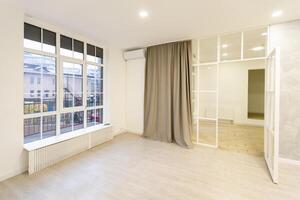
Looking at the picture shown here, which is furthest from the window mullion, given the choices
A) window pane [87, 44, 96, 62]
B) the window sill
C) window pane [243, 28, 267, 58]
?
window pane [243, 28, 267, 58]

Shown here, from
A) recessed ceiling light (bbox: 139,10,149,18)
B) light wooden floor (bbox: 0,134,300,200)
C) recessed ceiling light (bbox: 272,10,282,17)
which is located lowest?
light wooden floor (bbox: 0,134,300,200)

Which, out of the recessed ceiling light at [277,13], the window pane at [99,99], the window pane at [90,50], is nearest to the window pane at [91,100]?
the window pane at [99,99]

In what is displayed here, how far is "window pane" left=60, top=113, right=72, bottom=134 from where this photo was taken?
11.7 ft

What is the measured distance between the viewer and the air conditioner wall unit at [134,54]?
15.2ft

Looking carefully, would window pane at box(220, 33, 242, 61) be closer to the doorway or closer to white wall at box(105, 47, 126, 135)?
the doorway

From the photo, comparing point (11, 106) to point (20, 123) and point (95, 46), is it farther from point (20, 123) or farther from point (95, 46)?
point (95, 46)

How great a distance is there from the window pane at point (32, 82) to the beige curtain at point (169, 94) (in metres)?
2.60

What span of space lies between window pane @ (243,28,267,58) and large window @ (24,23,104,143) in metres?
3.70

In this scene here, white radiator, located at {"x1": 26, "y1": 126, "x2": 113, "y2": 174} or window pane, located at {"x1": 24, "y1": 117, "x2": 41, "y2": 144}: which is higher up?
window pane, located at {"x1": 24, "y1": 117, "x2": 41, "y2": 144}

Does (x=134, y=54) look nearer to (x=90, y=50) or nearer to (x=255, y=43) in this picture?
(x=90, y=50)

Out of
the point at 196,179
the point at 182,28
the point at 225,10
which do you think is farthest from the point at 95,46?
the point at 196,179

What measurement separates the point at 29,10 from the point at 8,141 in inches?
85.0

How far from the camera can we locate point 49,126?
3346mm

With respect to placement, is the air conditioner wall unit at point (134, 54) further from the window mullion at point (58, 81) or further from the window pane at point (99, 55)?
the window mullion at point (58, 81)
